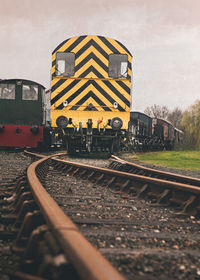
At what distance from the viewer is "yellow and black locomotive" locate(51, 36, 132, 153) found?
9.73 meters

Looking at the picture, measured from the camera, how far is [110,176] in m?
5.07

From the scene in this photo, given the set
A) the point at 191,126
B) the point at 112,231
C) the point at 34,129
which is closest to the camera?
the point at 112,231

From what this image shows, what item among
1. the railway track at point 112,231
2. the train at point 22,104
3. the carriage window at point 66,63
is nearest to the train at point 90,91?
the carriage window at point 66,63

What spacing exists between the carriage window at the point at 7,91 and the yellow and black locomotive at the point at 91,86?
15.9ft

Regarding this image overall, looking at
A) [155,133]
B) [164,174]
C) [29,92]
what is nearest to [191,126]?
[155,133]

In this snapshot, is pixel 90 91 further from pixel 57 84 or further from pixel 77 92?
pixel 57 84

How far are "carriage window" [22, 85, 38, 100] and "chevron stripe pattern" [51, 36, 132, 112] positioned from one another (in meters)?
4.44

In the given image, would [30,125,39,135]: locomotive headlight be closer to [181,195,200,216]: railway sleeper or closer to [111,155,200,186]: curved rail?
[111,155,200,186]: curved rail

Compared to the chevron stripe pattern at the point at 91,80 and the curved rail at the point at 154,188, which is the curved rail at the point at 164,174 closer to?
the curved rail at the point at 154,188

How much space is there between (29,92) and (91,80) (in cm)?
512

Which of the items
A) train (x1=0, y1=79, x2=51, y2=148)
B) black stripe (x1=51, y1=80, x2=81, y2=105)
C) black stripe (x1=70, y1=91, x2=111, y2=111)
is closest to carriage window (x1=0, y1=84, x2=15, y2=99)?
train (x1=0, y1=79, x2=51, y2=148)

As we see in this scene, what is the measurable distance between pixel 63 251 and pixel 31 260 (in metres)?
0.33

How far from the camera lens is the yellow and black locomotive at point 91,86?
31.9 ft

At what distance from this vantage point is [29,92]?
46.9 ft
